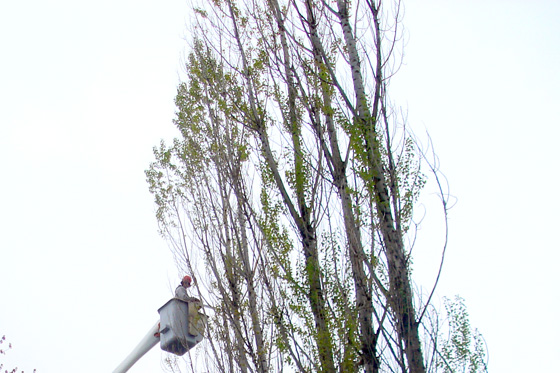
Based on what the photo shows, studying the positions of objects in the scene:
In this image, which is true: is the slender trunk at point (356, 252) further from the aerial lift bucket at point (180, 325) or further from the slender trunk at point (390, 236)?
the aerial lift bucket at point (180, 325)

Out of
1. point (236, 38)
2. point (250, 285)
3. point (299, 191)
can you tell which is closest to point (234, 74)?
point (236, 38)

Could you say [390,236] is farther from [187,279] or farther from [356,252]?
[187,279]

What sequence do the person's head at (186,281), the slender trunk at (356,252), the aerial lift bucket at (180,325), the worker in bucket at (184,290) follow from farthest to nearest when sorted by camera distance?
the person's head at (186,281) < the worker in bucket at (184,290) < the aerial lift bucket at (180,325) < the slender trunk at (356,252)

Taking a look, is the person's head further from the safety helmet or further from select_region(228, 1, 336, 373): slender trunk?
select_region(228, 1, 336, 373): slender trunk

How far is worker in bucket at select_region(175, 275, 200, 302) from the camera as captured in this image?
7.88 metres

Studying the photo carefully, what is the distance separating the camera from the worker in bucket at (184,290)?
7.88 meters

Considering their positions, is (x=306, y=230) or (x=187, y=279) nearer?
(x=306, y=230)

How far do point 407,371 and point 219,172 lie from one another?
3.95m

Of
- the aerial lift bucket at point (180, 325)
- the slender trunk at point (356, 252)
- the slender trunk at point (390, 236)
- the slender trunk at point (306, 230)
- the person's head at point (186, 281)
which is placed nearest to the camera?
the slender trunk at point (390, 236)

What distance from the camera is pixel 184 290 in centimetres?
806

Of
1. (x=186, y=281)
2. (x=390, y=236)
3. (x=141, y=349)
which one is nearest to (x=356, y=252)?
(x=390, y=236)

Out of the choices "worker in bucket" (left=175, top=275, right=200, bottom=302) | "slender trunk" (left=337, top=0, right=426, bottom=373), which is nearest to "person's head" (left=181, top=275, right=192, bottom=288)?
"worker in bucket" (left=175, top=275, right=200, bottom=302)

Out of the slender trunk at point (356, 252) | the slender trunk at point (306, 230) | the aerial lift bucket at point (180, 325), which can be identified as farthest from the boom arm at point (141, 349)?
the slender trunk at point (356, 252)

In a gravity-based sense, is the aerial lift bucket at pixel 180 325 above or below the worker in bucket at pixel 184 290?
below
